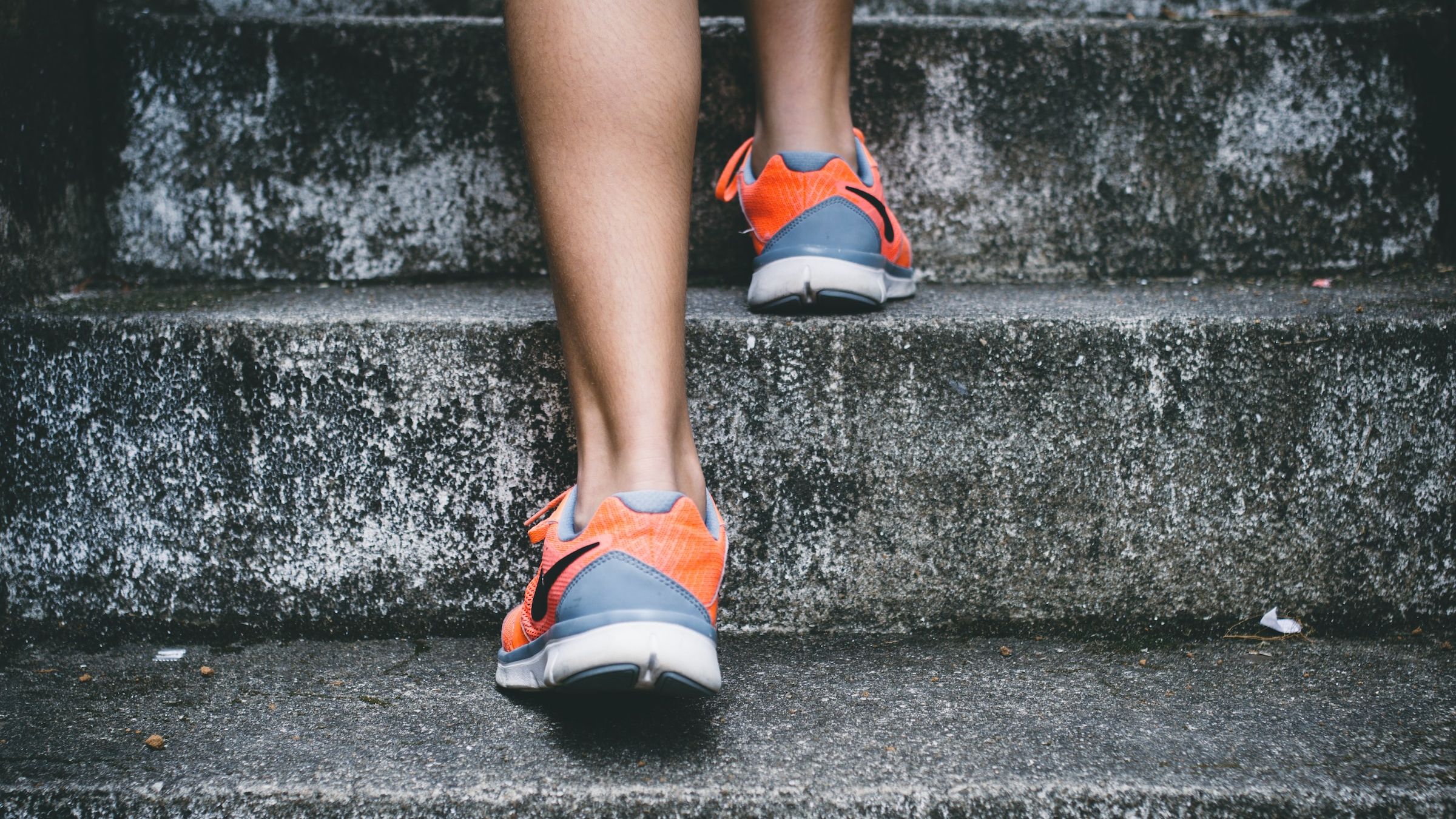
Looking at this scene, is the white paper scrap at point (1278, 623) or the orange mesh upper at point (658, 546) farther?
the white paper scrap at point (1278, 623)

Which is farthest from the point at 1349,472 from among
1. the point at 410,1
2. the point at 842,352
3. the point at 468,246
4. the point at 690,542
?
the point at 410,1

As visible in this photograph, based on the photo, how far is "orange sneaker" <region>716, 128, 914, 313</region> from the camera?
0.95m

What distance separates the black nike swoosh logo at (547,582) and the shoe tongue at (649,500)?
41 mm

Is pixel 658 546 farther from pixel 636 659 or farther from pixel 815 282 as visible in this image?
pixel 815 282

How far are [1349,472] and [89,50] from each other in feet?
5.32

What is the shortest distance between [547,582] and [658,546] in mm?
105

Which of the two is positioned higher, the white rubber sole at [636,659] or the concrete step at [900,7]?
the concrete step at [900,7]

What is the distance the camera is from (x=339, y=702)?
0.80 meters

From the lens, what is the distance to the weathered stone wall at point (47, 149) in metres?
1.00

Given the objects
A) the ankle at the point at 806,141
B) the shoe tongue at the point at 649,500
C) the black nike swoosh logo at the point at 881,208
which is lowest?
the shoe tongue at the point at 649,500

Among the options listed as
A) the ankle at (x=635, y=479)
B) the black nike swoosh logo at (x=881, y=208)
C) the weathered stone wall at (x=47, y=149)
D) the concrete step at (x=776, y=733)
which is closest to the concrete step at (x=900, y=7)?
the weathered stone wall at (x=47, y=149)

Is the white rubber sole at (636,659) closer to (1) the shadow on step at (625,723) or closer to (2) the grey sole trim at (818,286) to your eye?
(1) the shadow on step at (625,723)

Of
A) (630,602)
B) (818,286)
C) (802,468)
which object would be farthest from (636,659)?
(818,286)

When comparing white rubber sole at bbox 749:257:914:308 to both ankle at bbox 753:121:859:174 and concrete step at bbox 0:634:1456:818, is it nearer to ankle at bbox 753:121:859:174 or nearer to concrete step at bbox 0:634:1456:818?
ankle at bbox 753:121:859:174
